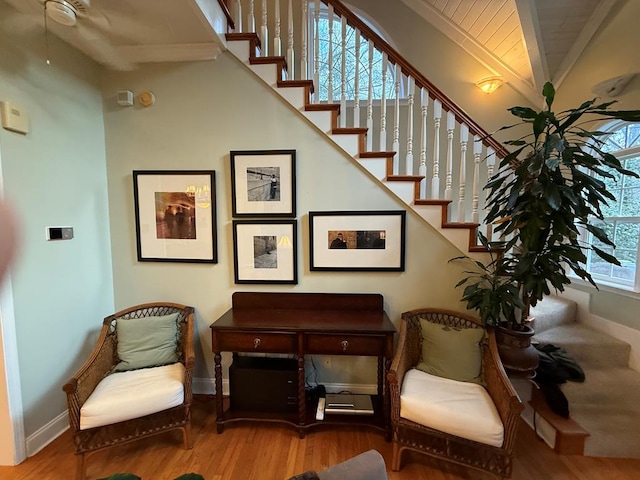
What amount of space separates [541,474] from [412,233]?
1.64 metres

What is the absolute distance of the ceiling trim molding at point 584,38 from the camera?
2.44 meters

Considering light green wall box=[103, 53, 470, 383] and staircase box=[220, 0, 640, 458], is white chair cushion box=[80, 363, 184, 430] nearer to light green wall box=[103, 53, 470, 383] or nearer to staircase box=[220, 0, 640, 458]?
light green wall box=[103, 53, 470, 383]

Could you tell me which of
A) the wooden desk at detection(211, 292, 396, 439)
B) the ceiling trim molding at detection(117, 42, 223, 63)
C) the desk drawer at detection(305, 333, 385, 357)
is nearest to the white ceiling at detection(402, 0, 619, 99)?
the ceiling trim molding at detection(117, 42, 223, 63)

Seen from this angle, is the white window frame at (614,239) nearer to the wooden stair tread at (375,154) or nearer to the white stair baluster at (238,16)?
the wooden stair tread at (375,154)

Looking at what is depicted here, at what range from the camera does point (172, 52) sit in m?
2.19

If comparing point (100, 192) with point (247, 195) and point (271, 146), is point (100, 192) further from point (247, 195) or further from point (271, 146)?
point (271, 146)

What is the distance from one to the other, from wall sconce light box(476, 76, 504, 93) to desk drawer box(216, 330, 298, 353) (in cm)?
323

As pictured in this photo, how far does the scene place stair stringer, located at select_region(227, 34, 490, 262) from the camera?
2.19 metres

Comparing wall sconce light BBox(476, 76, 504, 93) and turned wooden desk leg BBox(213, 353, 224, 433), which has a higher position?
wall sconce light BBox(476, 76, 504, 93)

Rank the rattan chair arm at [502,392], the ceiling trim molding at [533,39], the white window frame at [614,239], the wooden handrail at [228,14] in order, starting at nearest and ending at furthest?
1. the rattan chair arm at [502,392]
2. the wooden handrail at [228,14]
3. the white window frame at [614,239]
4. the ceiling trim molding at [533,39]

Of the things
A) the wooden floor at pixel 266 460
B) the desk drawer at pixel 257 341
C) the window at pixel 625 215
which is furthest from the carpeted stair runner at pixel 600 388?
the desk drawer at pixel 257 341

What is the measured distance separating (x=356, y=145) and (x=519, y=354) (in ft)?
5.94

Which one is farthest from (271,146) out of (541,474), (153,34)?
(541,474)

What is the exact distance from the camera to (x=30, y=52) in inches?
70.8
